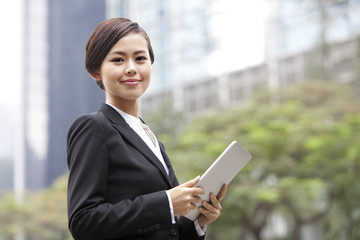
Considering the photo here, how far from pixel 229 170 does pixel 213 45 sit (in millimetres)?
18579

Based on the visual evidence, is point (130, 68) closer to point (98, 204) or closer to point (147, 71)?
point (147, 71)

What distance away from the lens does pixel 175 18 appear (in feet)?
70.0

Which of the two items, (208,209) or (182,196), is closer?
(182,196)

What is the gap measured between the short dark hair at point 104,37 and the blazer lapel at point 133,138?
0.34 ft

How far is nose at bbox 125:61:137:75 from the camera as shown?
3.59ft

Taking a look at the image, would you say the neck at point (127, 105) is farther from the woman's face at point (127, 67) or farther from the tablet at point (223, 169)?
the tablet at point (223, 169)

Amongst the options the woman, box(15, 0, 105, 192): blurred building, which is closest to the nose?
the woman

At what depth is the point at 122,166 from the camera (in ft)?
3.42

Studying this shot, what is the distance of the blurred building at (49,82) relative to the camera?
25203mm

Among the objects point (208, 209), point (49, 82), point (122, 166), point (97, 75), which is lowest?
point (49, 82)

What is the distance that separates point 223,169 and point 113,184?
8.1 inches

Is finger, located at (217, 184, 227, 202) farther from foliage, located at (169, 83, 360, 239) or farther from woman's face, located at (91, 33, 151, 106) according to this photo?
foliage, located at (169, 83, 360, 239)

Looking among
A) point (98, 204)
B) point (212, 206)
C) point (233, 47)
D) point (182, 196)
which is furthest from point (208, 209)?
point (233, 47)

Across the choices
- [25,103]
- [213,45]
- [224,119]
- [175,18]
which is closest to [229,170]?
[224,119]
